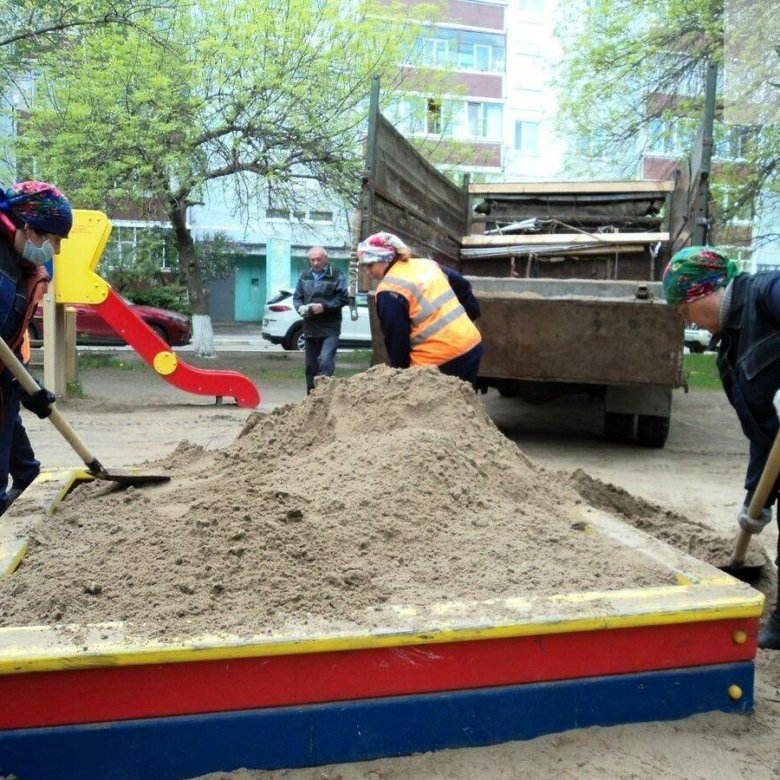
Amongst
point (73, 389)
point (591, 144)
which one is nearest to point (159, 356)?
point (73, 389)

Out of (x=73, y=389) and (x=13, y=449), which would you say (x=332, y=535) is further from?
(x=73, y=389)

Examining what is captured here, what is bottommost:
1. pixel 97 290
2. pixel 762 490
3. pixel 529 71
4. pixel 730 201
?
pixel 762 490

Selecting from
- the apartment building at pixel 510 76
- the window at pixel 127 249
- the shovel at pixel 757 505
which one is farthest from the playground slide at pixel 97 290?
the apartment building at pixel 510 76

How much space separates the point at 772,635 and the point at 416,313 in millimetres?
2301

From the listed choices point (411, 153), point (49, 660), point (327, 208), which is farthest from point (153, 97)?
point (49, 660)

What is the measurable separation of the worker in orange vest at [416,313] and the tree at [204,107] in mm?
8488

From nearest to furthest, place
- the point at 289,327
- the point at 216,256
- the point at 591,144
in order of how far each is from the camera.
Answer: the point at 591,144
the point at 289,327
the point at 216,256

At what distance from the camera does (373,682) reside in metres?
→ 1.92

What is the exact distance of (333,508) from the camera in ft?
8.68

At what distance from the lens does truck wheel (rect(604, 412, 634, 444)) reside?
713 cm

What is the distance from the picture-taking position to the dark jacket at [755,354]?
104 inches

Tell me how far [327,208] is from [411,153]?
7301 mm

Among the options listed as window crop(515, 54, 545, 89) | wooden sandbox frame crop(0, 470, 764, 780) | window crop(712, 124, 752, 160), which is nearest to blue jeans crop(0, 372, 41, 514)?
wooden sandbox frame crop(0, 470, 764, 780)

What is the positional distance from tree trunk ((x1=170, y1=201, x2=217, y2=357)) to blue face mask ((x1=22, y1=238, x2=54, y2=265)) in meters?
11.3
